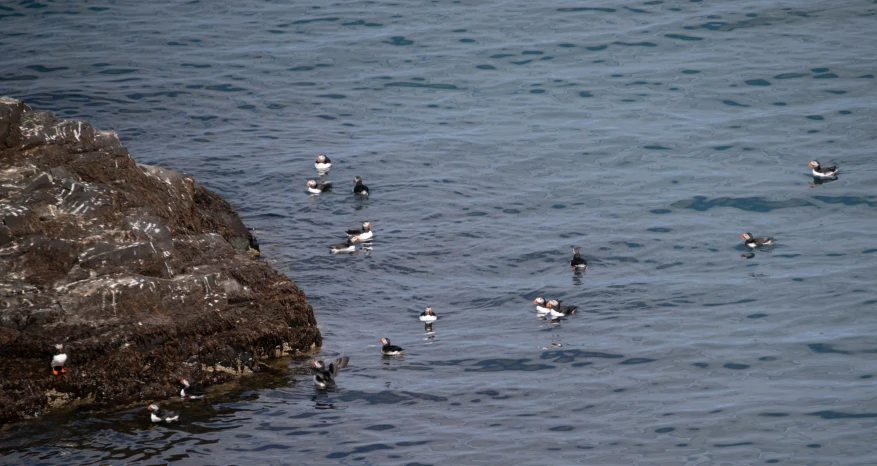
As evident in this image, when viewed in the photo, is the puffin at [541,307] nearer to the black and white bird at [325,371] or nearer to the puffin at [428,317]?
the puffin at [428,317]

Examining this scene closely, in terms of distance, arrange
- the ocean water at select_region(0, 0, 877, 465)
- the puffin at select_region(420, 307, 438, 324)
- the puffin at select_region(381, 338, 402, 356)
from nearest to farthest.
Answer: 1. the ocean water at select_region(0, 0, 877, 465)
2. the puffin at select_region(381, 338, 402, 356)
3. the puffin at select_region(420, 307, 438, 324)

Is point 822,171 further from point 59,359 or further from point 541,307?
point 59,359

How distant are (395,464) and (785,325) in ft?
30.9

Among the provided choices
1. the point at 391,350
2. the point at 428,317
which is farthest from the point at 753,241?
the point at 391,350

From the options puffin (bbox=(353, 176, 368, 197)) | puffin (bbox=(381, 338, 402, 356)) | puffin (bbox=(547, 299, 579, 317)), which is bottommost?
puffin (bbox=(381, 338, 402, 356))

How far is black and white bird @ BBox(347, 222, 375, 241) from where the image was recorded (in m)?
23.4

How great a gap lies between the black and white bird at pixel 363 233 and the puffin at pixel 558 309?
5.94 metres

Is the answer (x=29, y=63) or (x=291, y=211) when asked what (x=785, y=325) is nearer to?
(x=291, y=211)

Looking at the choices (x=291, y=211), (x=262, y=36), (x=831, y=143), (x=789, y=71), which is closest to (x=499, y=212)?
(x=291, y=211)

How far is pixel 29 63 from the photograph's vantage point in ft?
116

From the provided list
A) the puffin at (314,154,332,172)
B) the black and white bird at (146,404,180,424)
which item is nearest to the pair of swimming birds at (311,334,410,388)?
the black and white bird at (146,404,180,424)

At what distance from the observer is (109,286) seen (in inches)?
591

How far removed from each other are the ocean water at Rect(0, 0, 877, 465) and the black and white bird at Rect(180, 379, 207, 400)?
242mm

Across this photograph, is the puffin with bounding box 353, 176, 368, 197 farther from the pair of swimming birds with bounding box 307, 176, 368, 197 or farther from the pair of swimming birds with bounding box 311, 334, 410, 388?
the pair of swimming birds with bounding box 311, 334, 410, 388
